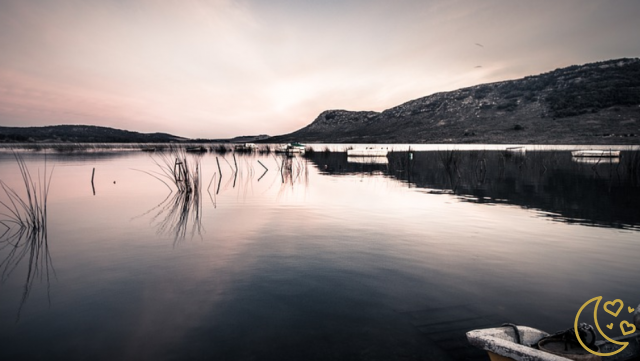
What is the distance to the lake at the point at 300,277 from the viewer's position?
3.96 meters

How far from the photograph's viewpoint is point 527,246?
7.84m

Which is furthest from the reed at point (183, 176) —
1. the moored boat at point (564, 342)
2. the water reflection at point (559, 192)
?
the moored boat at point (564, 342)

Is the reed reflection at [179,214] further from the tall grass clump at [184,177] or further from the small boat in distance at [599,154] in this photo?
the small boat in distance at [599,154]

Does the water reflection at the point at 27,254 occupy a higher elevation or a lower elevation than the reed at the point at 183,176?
lower

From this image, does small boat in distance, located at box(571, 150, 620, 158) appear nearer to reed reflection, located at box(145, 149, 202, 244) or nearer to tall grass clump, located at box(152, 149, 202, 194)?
tall grass clump, located at box(152, 149, 202, 194)

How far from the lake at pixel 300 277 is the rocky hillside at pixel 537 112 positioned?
80.2 meters

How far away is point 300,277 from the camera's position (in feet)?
19.5

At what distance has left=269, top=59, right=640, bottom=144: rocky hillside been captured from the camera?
84125mm

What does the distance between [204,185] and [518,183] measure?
18412 mm

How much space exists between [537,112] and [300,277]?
418ft

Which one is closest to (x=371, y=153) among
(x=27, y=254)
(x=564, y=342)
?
(x=27, y=254)

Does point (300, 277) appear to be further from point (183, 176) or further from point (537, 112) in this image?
point (537, 112)

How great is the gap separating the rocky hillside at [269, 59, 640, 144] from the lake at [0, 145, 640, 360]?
3156 inches

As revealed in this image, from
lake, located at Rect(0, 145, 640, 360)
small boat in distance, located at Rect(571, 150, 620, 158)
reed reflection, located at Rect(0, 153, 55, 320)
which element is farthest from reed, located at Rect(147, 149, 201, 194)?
small boat in distance, located at Rect(571, 150, 620, 158)
